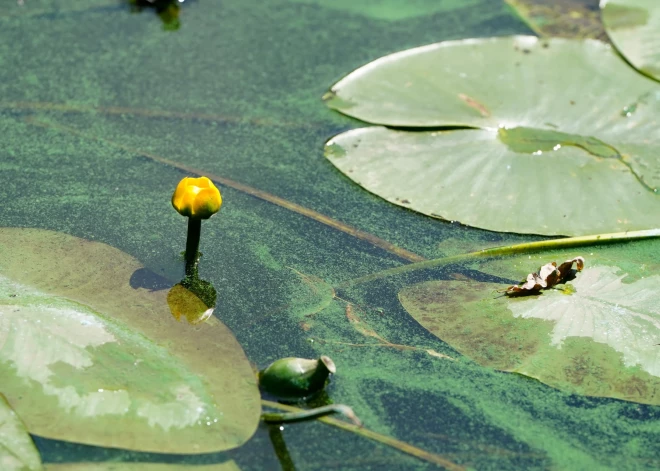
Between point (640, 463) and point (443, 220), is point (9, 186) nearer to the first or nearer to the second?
point (443, 220)

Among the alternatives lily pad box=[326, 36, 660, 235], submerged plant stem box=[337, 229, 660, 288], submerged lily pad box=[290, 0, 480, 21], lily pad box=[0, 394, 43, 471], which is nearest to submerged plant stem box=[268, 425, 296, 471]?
lily pad box=[0, 394, 43, 471]

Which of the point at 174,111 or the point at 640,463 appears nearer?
the point at 640,463

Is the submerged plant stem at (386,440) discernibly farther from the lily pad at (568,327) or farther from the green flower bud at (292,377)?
the lily pad at (568,327)

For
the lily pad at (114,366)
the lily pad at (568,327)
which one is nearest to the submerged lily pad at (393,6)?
the lily pad at (568,327)

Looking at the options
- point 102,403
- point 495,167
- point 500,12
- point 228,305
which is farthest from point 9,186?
point 500,12

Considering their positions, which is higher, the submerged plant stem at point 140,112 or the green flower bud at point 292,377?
the submerged plant stem at point 140,112

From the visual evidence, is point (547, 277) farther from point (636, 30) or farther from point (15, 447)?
point (636, 30)
